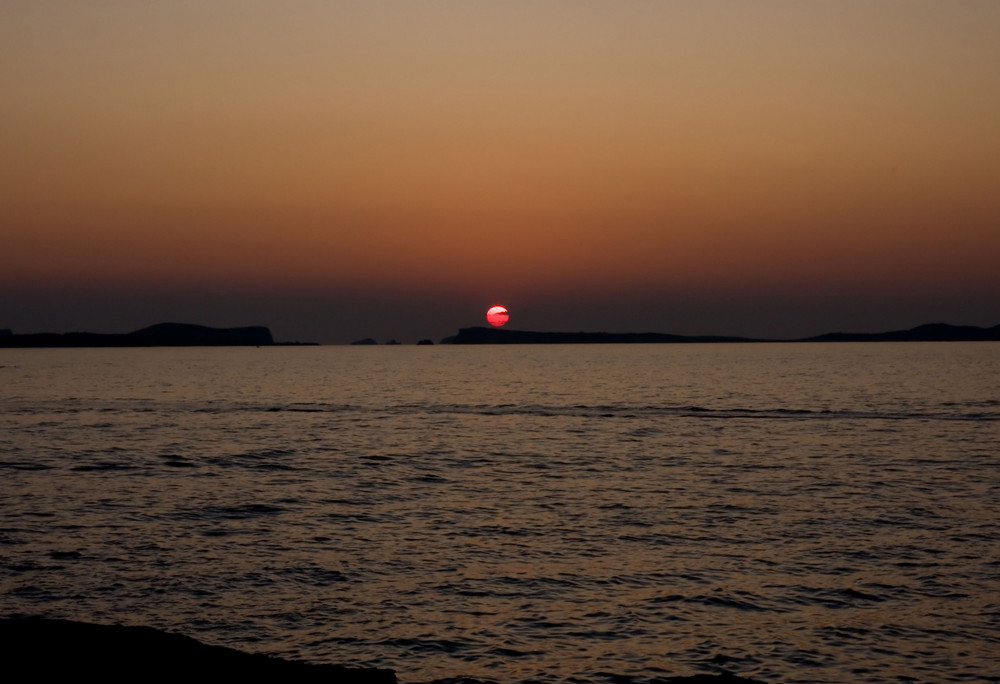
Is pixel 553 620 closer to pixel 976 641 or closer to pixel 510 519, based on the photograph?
pixel 976 641

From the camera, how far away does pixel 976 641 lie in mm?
20875

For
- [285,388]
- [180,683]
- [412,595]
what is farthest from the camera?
[285,388]

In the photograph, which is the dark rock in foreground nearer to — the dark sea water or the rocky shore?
the rocky shore

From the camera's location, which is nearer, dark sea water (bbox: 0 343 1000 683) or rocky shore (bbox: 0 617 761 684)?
rocky shore (bbox: 0 617 761 684)

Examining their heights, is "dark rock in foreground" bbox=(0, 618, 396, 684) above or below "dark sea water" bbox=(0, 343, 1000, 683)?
above

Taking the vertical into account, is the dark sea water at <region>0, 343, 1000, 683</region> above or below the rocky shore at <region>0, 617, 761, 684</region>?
below

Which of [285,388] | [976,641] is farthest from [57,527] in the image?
[285,388]

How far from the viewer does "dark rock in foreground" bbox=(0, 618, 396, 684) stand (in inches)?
587

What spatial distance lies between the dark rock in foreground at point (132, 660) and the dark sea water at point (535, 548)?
12.8 feet

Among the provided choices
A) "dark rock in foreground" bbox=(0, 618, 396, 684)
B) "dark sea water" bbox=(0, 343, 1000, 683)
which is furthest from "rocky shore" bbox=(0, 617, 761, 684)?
"dark sea water" bbox=(0, 343, 1000, 683)

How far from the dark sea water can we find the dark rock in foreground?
12.8 ft

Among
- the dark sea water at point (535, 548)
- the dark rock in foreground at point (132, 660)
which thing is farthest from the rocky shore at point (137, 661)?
the dark sea water at point (535, 548)

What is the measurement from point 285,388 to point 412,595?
125m

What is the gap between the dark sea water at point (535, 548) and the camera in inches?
818
